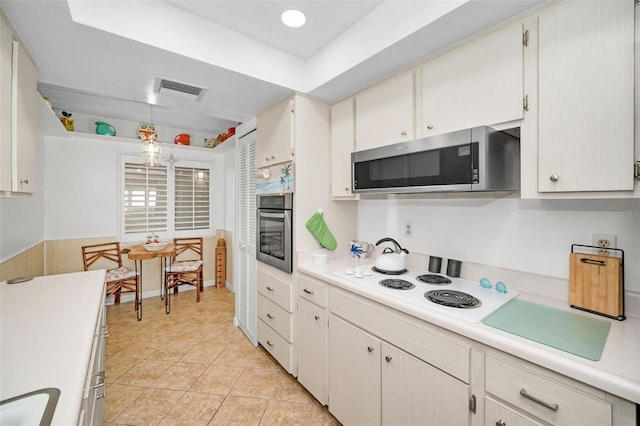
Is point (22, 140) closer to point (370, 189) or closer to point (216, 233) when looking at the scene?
point (370, 189)

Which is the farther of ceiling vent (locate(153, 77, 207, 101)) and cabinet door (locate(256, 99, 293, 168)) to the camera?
cabinet door (locate(256, 99, 293, 168))

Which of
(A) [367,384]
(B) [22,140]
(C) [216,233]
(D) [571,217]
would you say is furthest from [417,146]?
(C) [216,233]

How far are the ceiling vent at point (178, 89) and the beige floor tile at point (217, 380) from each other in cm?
225

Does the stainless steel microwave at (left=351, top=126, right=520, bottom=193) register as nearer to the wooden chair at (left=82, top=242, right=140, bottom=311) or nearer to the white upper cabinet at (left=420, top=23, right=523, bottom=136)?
the white upper cabinet at (left=420, top=23, right=523, bottom=136)

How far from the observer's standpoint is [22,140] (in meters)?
1.36

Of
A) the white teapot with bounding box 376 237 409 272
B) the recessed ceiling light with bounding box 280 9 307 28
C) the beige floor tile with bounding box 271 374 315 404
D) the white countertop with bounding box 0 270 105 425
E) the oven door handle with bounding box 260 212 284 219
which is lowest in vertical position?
the beige floor tile with bounding box 271 374 315 404

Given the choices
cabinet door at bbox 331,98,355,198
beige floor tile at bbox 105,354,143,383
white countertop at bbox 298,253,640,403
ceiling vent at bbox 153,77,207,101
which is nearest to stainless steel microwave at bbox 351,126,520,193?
cabinet door at bbox 331,98,355,198

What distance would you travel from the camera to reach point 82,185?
11.6 feet

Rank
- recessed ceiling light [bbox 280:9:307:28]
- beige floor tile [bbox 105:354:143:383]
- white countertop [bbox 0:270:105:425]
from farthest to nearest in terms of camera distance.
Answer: beige floor tile [bbox 105:354:143:383] → recessed ceiling light [bbox 280:9:307:28] → white countertop [bbox 0:270:105:425]

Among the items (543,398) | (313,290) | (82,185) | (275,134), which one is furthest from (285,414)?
(82,185)

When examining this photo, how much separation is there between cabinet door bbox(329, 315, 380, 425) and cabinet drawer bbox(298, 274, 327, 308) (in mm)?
140

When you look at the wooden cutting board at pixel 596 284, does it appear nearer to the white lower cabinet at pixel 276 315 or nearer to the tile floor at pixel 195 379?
the tile floor at pixel 195 379

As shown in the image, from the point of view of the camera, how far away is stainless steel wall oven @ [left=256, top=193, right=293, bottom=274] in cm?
210

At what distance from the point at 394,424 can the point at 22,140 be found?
234 centimetres
